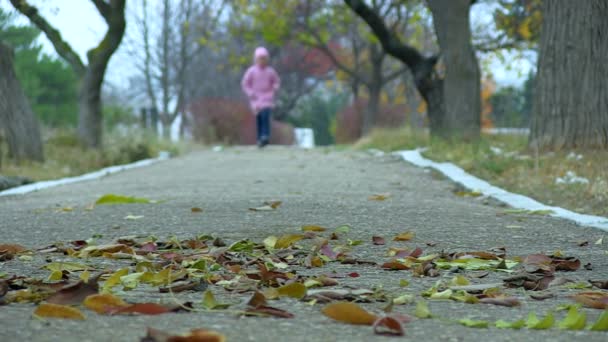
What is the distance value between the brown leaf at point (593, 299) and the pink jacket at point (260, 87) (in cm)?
1714

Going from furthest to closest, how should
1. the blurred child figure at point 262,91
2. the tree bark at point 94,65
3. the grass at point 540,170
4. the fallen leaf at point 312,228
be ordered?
the blurred child figure at point 262,91 → the tree bark at point 94,65 → the grass at point 540,170 → the fallen leaf at point 312,228

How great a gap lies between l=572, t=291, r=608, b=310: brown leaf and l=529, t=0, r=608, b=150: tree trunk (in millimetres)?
6940

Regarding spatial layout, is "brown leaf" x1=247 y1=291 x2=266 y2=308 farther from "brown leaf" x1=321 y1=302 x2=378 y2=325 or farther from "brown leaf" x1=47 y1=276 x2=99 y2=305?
"brown leaf" x1=47 y1=276 x2=99 y2=305

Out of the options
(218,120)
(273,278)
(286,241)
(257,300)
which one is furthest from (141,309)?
(218,120)

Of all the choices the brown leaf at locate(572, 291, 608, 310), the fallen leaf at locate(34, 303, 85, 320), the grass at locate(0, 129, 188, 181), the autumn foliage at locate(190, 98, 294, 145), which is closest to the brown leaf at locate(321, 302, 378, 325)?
the fallen leaf at locate(34, 303, 85, 320)

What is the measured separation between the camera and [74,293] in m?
3.39

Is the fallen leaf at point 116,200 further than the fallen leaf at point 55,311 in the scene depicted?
Yes

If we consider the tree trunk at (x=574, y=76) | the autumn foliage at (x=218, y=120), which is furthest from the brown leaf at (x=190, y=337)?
the autumn foliage at (x=218, y=120)

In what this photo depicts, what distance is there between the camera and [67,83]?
107 ft

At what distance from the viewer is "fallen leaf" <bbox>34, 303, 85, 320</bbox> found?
3.13 metres

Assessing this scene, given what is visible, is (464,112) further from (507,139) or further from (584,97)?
(584,97)

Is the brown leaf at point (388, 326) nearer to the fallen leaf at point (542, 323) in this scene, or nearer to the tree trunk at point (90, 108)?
the fallen leaf at point (542, 323)

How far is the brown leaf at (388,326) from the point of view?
9.88 ft

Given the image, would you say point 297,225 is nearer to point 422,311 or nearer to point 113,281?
point 113,281
